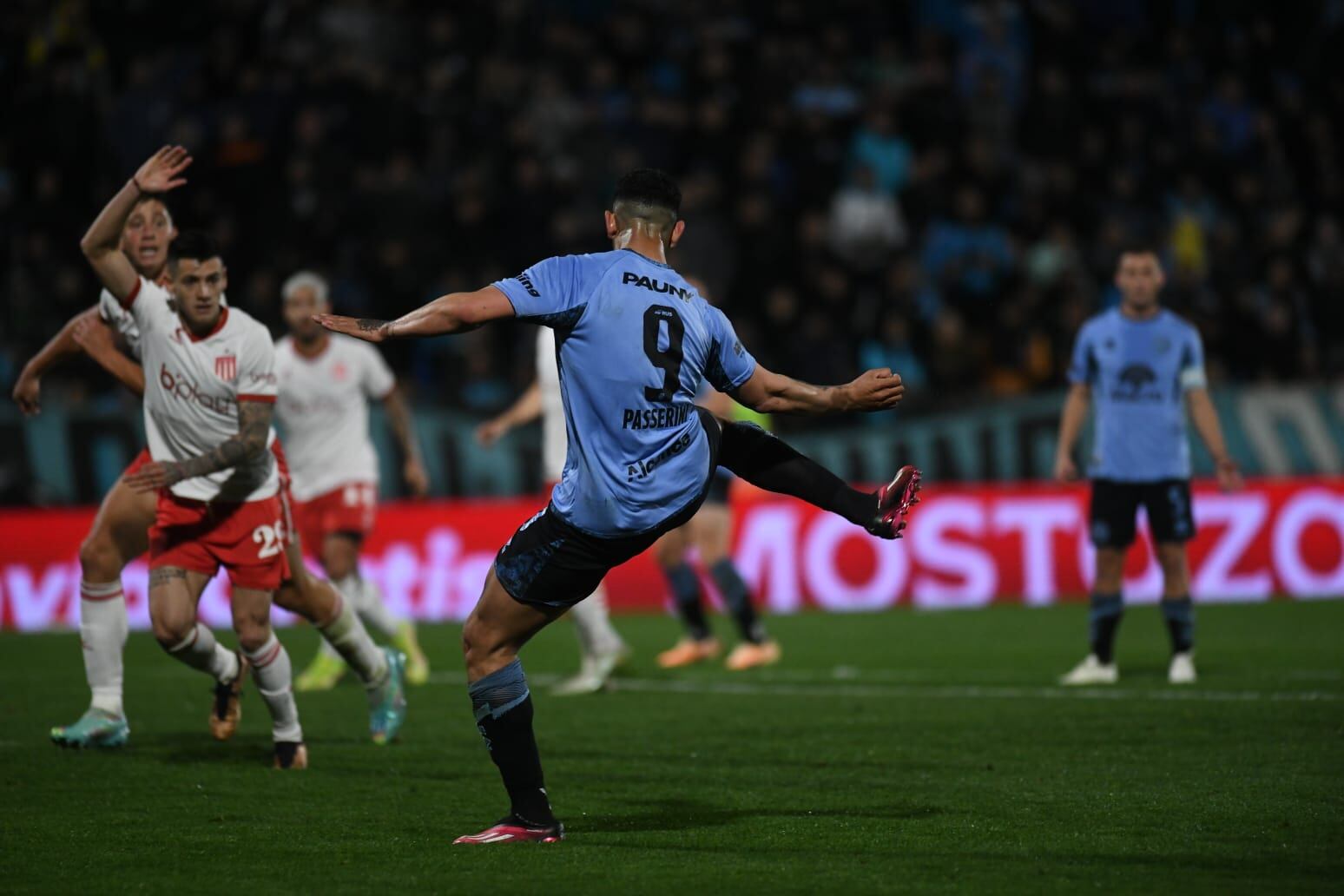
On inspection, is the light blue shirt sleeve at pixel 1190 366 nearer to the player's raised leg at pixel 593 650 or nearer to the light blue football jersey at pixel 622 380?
the player's raised leg at pixel 593 650

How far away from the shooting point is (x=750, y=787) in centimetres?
823

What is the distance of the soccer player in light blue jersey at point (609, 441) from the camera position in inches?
266

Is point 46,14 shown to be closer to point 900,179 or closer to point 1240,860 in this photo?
point 900,179

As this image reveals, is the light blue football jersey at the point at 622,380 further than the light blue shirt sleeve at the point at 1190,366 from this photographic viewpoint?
No

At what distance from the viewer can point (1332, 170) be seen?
76.7 ft

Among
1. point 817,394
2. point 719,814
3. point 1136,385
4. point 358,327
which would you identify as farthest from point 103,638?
point 1136,385

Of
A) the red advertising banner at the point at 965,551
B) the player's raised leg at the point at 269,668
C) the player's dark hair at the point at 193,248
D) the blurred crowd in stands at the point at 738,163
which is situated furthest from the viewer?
the blurred crowd in stands at the point at 738,163

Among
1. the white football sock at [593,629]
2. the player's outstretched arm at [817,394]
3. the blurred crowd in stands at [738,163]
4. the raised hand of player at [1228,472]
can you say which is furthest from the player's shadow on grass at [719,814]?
the blurred crowd in stands at [738,163]

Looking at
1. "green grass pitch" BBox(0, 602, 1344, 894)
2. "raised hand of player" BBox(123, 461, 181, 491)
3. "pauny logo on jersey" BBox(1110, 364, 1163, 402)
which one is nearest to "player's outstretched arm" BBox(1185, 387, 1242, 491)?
"pauny logo on jersey" BBox(1110, 364, 1163, 402)

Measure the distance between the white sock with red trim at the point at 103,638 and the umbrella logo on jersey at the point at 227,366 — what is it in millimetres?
1542

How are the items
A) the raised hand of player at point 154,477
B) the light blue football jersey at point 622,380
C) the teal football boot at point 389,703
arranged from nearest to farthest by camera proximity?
the light blue football jersey at point 622,380 → the raised hand of player at point 154,477 → the teal football boot at point 389,703

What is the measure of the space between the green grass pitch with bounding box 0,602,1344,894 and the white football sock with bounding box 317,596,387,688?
0.42 meters

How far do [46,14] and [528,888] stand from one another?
656 inches

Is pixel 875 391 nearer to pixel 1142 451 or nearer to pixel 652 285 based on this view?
pixel 652 285
